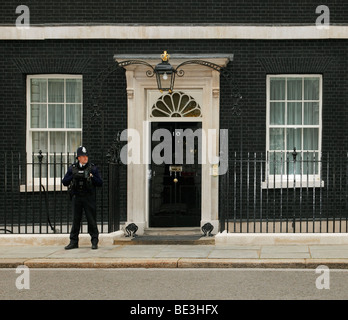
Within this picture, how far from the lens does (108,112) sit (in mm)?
14344

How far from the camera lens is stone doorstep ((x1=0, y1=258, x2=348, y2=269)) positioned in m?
10.3

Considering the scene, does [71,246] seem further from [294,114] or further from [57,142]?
[294,114]

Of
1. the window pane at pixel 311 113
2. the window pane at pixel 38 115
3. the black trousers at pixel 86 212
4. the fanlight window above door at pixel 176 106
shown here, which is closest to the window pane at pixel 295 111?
the window pane at pixel 311 113

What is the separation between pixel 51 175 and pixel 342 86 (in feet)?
20.7

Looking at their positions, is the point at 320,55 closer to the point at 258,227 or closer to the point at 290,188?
the point at 290,188

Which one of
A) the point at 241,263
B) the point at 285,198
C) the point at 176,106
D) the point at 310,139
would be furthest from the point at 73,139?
the point at 241,263

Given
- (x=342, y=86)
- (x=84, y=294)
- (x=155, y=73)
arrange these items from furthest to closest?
(x=342, y=86), (x=155, y=73), (x=84, y=294)

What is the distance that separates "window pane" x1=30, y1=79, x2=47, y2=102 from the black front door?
241cm

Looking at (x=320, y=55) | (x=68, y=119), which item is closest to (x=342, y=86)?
(x=320, y=55)

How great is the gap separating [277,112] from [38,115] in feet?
16.3

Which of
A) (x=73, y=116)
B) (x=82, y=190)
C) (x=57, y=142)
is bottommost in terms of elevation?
(x=82, y=190)

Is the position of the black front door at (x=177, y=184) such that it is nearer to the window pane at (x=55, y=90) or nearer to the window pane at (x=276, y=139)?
the window pane at (x=276, y=139)

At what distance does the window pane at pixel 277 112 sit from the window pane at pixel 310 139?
59 centimetres

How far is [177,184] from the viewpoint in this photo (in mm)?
14359
